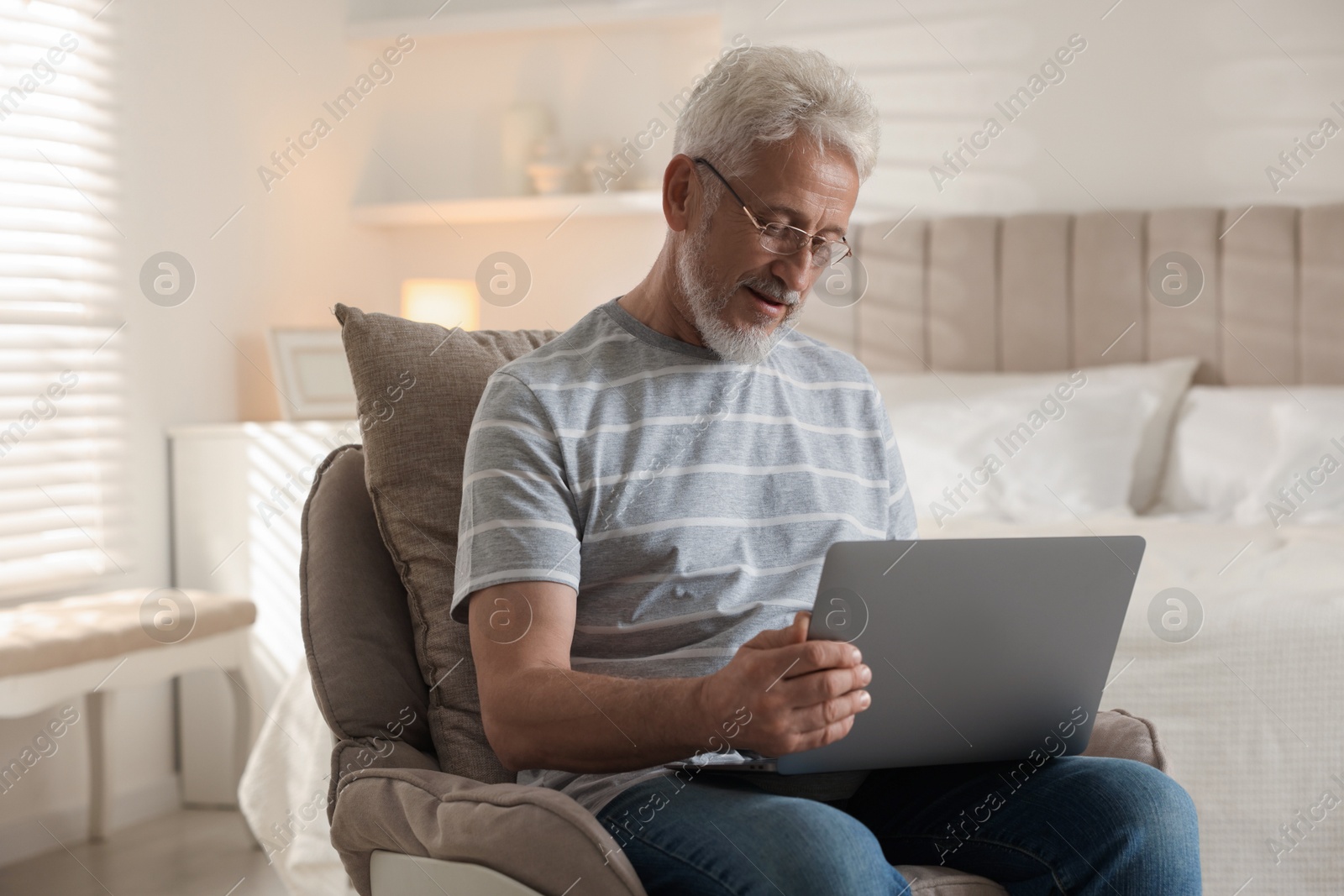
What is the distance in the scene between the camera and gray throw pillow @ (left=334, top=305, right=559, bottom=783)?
4.33 ft

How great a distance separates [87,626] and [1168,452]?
2.56 m

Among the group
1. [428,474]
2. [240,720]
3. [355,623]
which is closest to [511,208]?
[240,720]

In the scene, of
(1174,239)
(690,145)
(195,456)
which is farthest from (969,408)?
(195,456)

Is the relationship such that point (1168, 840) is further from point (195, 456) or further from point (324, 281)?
point (324, 281)

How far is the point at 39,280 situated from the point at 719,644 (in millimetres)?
2226

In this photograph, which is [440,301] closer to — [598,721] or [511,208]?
[511,208]

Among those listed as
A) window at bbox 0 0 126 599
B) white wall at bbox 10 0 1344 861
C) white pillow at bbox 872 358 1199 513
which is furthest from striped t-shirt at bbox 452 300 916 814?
white wall at bbox 10 0 1344 861

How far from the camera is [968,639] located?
1.03 meters

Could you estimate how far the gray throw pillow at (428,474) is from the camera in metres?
1.32

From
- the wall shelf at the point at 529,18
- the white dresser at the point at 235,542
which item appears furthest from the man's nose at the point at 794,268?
the wall shelf at the point at 529,18

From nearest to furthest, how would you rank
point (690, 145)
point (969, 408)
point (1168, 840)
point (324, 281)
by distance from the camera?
point (1168, 840), point (690, 145), point (969, 408), point (324, 281)

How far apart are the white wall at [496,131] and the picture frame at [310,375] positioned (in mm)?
142

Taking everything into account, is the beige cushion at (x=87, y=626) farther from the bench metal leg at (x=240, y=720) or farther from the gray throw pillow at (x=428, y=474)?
the gray throw pillow at (x=428, y=474)

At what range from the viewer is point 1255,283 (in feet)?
10.3
